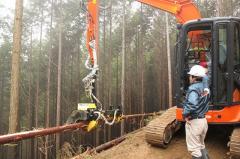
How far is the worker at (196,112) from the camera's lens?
5805mm

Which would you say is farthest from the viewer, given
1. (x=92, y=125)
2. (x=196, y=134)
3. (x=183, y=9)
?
(x=183, y=9)

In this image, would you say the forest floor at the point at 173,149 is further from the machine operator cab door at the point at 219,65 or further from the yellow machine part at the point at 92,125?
the yellow machine part at the point at 92,125

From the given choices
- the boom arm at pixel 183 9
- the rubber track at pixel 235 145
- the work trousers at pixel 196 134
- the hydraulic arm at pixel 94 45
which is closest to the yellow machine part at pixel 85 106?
the hydraulic arm at pixel 94 45

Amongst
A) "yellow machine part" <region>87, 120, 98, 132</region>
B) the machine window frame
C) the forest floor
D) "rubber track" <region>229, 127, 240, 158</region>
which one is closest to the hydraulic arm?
"yellow machine part" <region>87, 120, 98, 132</region>

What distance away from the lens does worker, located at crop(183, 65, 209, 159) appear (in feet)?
19.0

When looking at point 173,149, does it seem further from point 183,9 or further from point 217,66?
point 183,9

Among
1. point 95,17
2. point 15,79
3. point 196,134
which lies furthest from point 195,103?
point 15,79

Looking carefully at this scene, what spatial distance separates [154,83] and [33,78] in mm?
12193

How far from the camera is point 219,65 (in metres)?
7.10

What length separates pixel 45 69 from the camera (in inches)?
1264

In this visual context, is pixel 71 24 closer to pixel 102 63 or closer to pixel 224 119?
pixel 102 63

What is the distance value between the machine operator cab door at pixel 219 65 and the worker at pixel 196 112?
1116mm

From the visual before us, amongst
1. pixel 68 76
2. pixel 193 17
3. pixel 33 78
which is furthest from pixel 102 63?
pixel 193 17

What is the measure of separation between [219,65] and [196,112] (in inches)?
68.5
